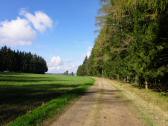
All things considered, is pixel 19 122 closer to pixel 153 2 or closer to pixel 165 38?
pixel 153 2

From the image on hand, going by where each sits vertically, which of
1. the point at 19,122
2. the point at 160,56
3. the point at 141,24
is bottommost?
the point at 19,122

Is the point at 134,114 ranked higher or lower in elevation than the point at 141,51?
lower

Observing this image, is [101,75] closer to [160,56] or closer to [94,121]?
[160,56]

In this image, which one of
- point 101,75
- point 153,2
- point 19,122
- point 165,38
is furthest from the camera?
point 101,75

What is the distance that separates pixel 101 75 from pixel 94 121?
367ft

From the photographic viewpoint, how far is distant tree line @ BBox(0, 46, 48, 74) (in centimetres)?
15004

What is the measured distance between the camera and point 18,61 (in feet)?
551

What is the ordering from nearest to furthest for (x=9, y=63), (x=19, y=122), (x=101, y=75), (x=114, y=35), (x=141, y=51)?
1. (x=19, y=122)
2. (x=141, y=51)
3. (x=114, y=35)
4. (x=101, y=75)
5. (x=9, y=63)

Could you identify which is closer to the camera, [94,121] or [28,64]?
[94,121]

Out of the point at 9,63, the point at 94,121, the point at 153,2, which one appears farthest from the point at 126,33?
the point at 9,63

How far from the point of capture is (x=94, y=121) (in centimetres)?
1364

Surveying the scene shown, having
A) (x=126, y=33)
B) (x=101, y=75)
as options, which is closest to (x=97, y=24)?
(x=126, y=33)

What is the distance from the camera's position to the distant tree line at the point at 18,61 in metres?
150

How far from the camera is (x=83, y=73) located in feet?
575
